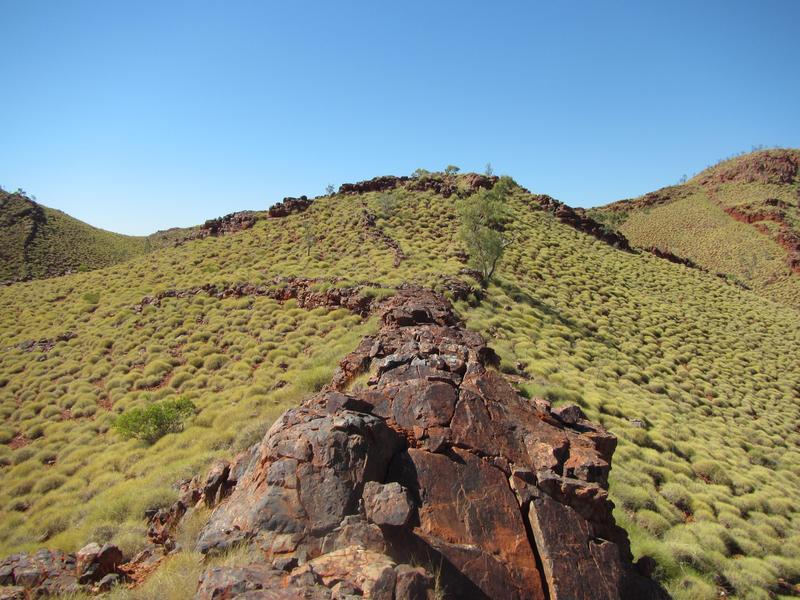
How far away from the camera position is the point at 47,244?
63.6 m

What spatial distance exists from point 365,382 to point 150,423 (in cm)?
908

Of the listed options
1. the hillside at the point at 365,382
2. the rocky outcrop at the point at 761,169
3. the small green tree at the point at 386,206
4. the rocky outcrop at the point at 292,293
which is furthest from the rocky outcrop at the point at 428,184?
the rocky outcrop at the point at 761,169

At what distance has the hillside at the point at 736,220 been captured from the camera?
207 feet

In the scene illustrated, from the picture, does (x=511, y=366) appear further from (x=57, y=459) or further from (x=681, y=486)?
(x=57, y=459)

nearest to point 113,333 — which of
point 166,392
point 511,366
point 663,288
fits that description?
point 166,392

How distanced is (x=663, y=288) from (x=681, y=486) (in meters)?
30.9

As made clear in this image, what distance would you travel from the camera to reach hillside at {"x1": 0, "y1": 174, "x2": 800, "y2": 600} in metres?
10.7

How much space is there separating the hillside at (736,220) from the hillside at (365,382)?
82.2ft

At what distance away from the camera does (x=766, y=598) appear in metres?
9.13

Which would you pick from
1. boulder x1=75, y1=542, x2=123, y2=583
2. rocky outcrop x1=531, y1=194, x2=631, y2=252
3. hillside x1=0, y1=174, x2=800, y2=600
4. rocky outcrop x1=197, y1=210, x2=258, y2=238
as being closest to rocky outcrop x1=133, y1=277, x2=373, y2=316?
hillside x1=0, y1=174, x2=800, y2=600

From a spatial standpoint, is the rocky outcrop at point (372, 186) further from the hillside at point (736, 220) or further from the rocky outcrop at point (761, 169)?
the rocky outcrop at point (761, 169)

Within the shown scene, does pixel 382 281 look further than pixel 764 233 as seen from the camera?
No

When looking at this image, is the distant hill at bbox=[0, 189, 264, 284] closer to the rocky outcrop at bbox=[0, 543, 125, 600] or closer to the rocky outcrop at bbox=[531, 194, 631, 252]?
the rocky outcrop at bbox=[531, 194, 631, 252]

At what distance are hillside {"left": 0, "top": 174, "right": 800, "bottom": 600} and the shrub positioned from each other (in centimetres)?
48
